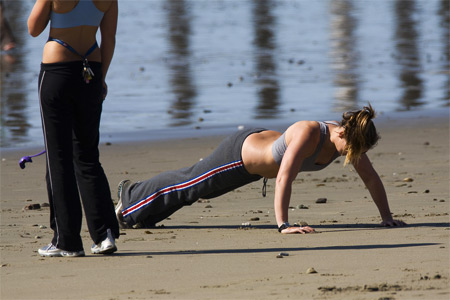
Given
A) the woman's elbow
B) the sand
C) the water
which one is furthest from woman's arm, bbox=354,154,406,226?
the water

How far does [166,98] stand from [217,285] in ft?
30.2

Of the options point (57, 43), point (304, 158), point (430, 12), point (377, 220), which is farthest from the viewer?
point (430, 12)

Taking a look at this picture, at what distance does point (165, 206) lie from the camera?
6.18 metres

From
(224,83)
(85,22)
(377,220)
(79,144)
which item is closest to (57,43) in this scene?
(85,22)

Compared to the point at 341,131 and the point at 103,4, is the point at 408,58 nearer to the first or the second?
the point at 341,131

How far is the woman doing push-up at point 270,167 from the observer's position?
564 cm

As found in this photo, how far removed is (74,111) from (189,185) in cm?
126

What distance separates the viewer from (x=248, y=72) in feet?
53.6

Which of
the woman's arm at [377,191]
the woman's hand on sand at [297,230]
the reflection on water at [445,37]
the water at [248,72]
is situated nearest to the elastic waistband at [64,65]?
the woman's hand on sand at [297,230]

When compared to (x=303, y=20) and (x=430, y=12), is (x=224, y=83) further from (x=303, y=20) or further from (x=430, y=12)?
(x=430, y=12)

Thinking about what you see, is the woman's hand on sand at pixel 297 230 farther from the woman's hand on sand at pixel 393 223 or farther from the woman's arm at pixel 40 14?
the woman's arm at pixel 40 14

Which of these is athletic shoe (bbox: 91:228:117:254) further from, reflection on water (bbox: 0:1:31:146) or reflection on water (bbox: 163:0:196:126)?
reflection on water (bbox: 163:0:196:126)

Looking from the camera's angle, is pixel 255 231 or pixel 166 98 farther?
pixel 166 98

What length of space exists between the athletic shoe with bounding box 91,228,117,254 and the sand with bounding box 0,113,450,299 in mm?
80
